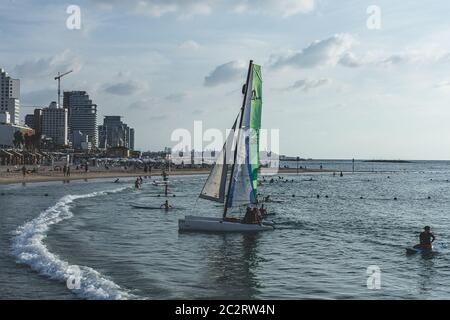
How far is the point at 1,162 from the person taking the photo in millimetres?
140250

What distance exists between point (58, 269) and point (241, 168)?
59.6 feet

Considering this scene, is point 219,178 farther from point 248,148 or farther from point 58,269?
point 58,269

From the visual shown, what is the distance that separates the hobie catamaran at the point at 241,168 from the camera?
36344 millimetres

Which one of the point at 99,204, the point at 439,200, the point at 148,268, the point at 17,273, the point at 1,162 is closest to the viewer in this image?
the point at 17,273

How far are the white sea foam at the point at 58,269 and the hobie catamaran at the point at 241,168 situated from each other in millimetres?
10696

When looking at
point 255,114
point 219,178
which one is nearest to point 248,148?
point 255,114

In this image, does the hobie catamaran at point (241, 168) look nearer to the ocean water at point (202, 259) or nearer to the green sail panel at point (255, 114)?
the green sail panel at point (255, 114)

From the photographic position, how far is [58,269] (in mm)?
23656

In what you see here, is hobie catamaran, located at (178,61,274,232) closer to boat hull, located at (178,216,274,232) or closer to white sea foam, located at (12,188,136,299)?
boat hull, located at (178,216,274,232)

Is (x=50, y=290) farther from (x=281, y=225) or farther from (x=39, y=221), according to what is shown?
(x=281, y=225)

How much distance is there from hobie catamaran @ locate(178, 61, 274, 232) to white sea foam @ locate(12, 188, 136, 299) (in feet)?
35.1
